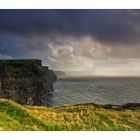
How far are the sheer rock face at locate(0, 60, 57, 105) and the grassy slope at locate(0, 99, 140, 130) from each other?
0.55ft

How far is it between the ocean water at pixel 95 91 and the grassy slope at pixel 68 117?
0.30ft

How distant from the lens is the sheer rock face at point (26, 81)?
691 cm

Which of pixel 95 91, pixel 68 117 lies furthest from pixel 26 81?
pixel 95 91

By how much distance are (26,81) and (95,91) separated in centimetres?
91

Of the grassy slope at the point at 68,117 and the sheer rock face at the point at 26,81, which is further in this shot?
the sheer rock face at the point at 26,81

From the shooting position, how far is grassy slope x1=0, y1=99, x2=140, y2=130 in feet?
21.3

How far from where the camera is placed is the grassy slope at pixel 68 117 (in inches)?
256

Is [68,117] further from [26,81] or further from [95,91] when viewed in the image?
[26,81]

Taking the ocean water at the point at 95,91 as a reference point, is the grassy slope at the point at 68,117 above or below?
below

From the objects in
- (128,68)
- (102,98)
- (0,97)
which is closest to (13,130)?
(0,97)

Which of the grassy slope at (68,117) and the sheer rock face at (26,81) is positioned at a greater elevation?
the sheer rock face at (26,81)

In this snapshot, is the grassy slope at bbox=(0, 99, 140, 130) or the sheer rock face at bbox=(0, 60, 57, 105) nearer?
the grassy slope at bbox=(0, 99, 140, 130)

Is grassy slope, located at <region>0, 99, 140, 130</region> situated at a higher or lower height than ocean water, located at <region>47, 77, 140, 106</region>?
lower

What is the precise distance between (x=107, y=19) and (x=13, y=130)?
181 centimetres
